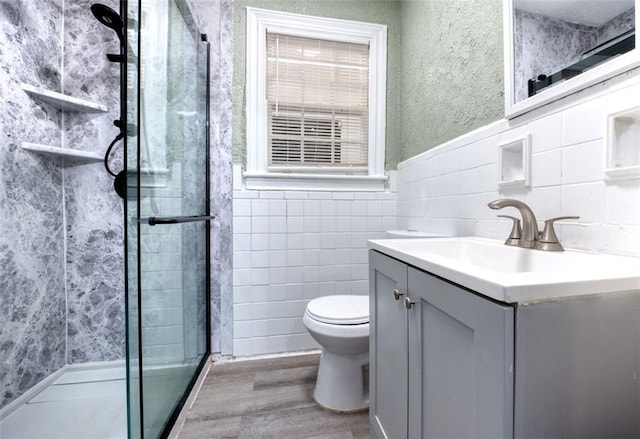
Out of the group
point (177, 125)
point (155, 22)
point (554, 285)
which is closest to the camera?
point (554, 285)

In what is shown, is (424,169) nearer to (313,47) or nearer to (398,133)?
(398,133)

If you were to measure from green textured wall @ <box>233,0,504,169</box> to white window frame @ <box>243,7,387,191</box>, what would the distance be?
49 millimetres

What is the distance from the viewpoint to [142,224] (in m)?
0.88

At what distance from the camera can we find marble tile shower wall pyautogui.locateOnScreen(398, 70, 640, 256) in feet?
2.16

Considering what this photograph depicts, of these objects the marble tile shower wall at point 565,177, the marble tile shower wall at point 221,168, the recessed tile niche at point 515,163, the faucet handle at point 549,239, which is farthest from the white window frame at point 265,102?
the faucet handle at point 549,239

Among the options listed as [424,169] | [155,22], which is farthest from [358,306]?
[155,22]

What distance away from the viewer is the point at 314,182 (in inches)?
69.8

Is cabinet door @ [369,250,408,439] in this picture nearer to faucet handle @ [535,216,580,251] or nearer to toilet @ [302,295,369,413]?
toilet @ [302,295,369,413]

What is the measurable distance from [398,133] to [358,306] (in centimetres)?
123

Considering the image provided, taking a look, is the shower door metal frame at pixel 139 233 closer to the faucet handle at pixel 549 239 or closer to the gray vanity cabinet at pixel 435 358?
the gray vanity cabinet at pixel 435 358

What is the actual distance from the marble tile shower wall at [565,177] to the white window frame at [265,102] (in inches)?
24.1

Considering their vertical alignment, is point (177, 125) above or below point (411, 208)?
above

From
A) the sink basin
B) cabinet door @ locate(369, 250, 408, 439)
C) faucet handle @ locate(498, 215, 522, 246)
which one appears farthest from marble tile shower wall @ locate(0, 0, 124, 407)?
faucet handle @ locate(498, 215, 522, 246)

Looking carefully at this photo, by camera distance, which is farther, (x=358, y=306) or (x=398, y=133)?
(x=398, y=133)
